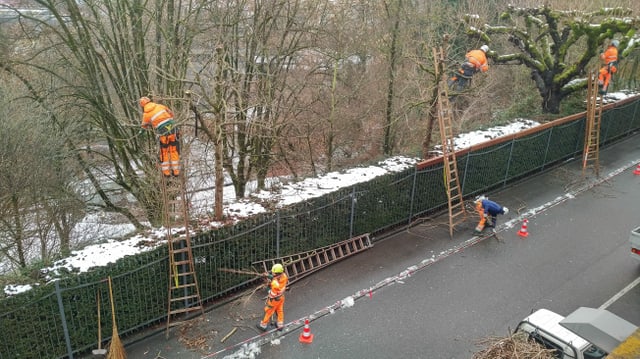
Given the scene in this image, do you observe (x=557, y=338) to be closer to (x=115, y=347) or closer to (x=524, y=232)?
(x=524, y=232)

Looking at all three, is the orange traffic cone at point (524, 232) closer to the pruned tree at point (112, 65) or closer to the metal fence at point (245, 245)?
the metal fence at point (245, 245)

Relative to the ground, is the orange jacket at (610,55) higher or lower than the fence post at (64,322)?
higher

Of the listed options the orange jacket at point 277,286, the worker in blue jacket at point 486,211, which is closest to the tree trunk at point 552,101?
the worker in blue jacket at point 486,211

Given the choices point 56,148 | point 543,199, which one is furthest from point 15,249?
point 543,199

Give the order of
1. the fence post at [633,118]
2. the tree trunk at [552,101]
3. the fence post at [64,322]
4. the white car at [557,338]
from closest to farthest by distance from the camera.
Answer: the white car at [557,338] < the fence post at [64,322] < the tree trunk at [552,101] < the fence post at [633,118]

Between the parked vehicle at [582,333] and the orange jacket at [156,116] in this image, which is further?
the orange jacket at [156,116]

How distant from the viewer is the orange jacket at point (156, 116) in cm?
885

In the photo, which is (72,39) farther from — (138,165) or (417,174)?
(417,174)

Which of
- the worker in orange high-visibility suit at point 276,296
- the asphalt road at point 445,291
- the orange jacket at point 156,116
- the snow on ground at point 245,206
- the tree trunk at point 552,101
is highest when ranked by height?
the orange jacket at point 156,116

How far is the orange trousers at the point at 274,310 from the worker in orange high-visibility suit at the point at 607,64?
14268 millimetres

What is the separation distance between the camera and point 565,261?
11133 mm

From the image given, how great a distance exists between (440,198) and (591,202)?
507 centimetres

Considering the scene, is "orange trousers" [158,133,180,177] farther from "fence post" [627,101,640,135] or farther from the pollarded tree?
"fence post" [627,101,640,135]

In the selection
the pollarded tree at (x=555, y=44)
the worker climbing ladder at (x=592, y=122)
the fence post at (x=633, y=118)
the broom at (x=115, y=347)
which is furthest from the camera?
the fence post at (x=633, y=118)
